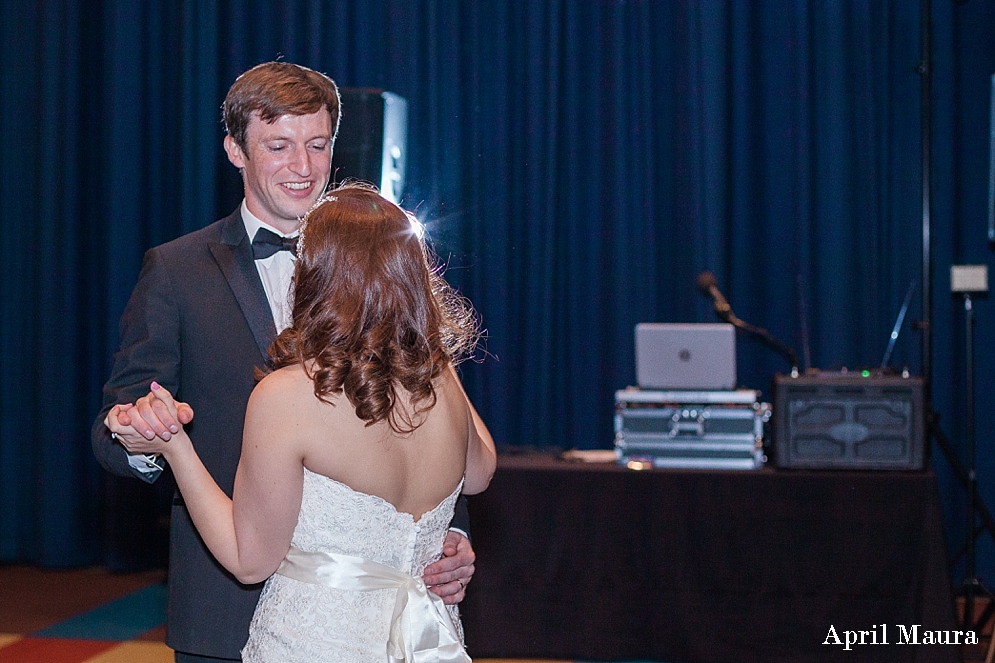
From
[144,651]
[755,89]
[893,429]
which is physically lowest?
[144,651]

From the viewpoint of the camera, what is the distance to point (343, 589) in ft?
5.30

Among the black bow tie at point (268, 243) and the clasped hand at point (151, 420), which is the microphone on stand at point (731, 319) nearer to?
the black bow tie at point (268, 243)

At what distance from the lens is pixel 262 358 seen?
1833mm

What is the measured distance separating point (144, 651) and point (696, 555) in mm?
2217

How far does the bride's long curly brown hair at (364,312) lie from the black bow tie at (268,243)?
382mm

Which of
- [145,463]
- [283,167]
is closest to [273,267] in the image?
[283,167]

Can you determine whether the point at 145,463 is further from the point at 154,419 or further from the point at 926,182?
the point at 926,182

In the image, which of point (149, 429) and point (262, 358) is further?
point (262, 358)

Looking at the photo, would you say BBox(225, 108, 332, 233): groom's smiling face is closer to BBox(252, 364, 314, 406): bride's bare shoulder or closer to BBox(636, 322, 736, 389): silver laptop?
BBox(252, 364, 314, 406): bride's bare shoulder

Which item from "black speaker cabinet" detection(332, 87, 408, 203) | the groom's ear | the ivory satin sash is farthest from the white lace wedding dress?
"black speaker cabinet" detection(332, 87, 408, 203)

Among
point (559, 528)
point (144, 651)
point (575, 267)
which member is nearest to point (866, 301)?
point (575, 267)

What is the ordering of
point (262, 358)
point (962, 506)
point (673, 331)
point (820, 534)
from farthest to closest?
point (962, 506), point (673, 331), point (820, 534), point (262, 358)

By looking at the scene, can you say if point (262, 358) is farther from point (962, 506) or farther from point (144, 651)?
point (962, 506)

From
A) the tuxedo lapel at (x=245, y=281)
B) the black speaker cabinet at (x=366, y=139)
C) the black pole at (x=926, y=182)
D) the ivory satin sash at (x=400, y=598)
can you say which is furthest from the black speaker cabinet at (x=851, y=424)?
the tuxedo lapel at (x=245, y=281)
